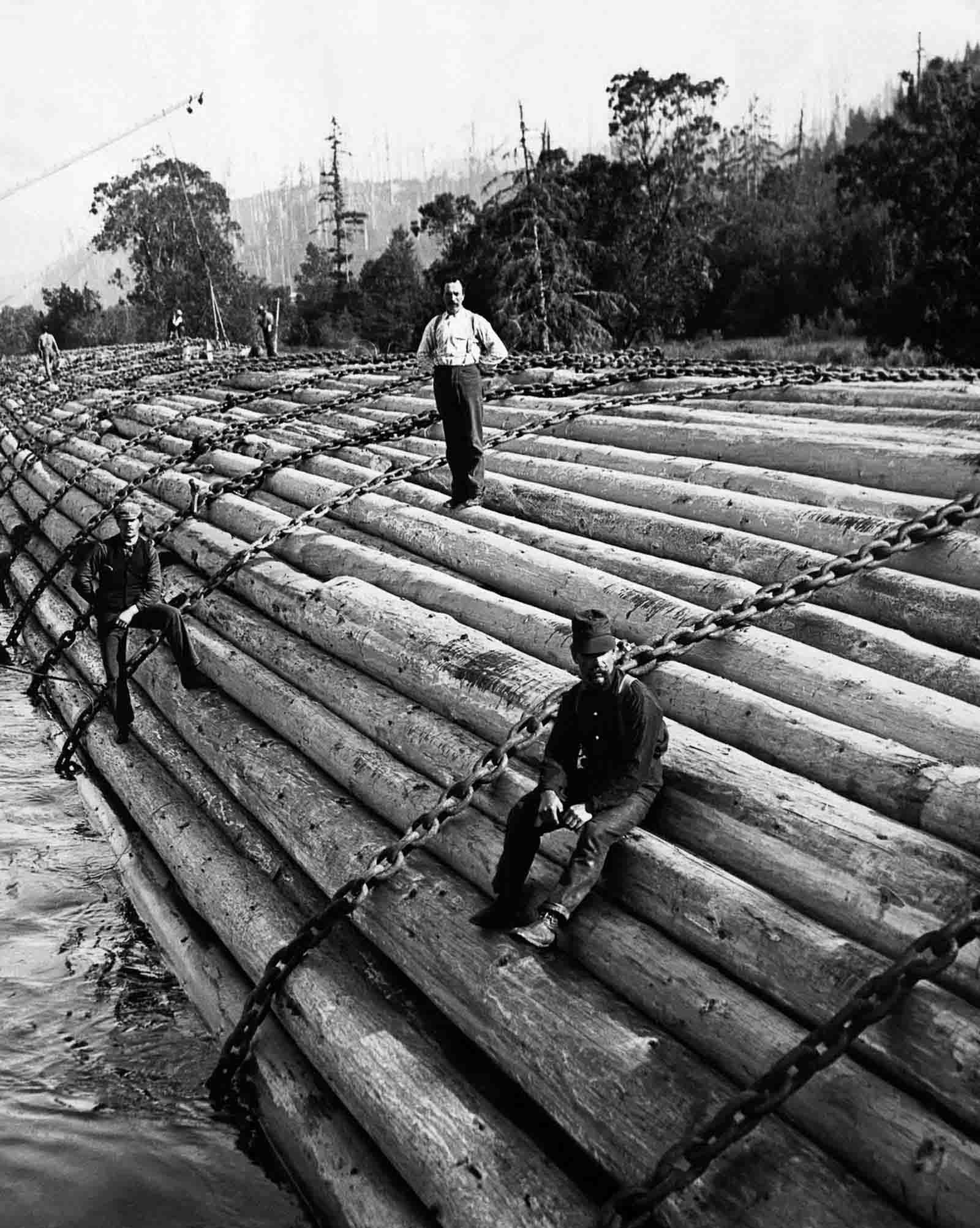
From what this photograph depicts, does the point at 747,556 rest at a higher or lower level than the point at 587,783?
higher

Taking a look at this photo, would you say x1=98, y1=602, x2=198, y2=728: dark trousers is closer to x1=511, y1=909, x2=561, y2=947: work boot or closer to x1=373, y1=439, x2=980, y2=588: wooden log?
x1=373, y1=439, x2=980, y2=588: wooden log

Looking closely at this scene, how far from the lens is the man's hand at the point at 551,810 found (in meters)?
4.21

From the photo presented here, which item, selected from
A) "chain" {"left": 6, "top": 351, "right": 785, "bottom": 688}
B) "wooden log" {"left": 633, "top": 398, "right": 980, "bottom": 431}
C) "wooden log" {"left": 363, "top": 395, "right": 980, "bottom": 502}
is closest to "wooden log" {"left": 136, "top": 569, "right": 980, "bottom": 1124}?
"chain" {"left": 6, "top": 351, "right": 785, "bottom": 688}

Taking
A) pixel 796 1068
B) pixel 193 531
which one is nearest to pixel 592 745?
pixel 796 1068

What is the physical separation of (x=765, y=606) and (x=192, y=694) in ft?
13.4

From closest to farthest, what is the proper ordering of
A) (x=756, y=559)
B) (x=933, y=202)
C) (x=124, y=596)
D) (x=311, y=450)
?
(x=756, y=559), (x=124, y=596), (x=311, y=450), (x=933, y=202)

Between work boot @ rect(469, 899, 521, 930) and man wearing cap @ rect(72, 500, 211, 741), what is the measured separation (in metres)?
3.98

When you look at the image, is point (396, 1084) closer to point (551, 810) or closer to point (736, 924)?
point (551, 810)

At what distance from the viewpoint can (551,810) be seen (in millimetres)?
4207

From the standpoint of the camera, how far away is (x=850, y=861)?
3.82 metres

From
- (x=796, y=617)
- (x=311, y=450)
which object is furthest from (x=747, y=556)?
(x=311, y=450)

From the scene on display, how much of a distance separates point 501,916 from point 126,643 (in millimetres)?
4593

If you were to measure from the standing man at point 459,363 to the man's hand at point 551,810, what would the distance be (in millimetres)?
4175

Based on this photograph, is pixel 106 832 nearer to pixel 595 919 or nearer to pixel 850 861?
pixel 595 919
